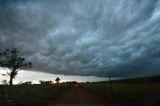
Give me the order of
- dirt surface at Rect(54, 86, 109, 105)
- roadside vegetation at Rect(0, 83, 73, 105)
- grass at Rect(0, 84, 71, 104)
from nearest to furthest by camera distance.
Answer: dirt surface at Rect(54, 86, 109, 105)
roadside vegetation at Rect(0, 83, 73, 105)
grass at Rect(0, 84, 71, 104)

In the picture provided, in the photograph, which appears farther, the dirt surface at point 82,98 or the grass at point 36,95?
the grass at point 36,95

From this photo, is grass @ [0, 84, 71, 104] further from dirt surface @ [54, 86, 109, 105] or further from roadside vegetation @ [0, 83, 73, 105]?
dirt surface @ [54, 86, 109, 105]

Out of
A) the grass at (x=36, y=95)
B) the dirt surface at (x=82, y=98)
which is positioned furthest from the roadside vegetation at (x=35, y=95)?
the dirt surface at (x=82, y=98)

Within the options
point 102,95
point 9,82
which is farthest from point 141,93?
point 9,82

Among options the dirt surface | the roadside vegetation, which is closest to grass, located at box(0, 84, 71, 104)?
the roadside vegetation

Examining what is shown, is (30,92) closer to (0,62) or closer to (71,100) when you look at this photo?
(71,100)

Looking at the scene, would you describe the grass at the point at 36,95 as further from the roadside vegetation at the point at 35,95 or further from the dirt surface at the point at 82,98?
the dirt surface at the point at 82,98

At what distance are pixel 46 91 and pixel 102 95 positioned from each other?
67.3 feet

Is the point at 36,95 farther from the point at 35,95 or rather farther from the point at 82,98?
the point at 82,98

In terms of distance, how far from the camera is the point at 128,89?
52094 millimetres

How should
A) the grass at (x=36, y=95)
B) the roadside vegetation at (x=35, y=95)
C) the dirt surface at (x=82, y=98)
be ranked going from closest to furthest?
the dirt surface at (x=82, y=98) < the roadside vegetation at (x=35, y=95) < the grass at (x=36, y=95)

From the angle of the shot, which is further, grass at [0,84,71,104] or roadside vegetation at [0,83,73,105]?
grass at [0,84,71,104]

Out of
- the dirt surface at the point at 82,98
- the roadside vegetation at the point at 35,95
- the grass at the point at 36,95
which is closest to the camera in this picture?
the dirt surface at the point at 82,98

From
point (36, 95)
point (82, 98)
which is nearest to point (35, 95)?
point (36, 95)
